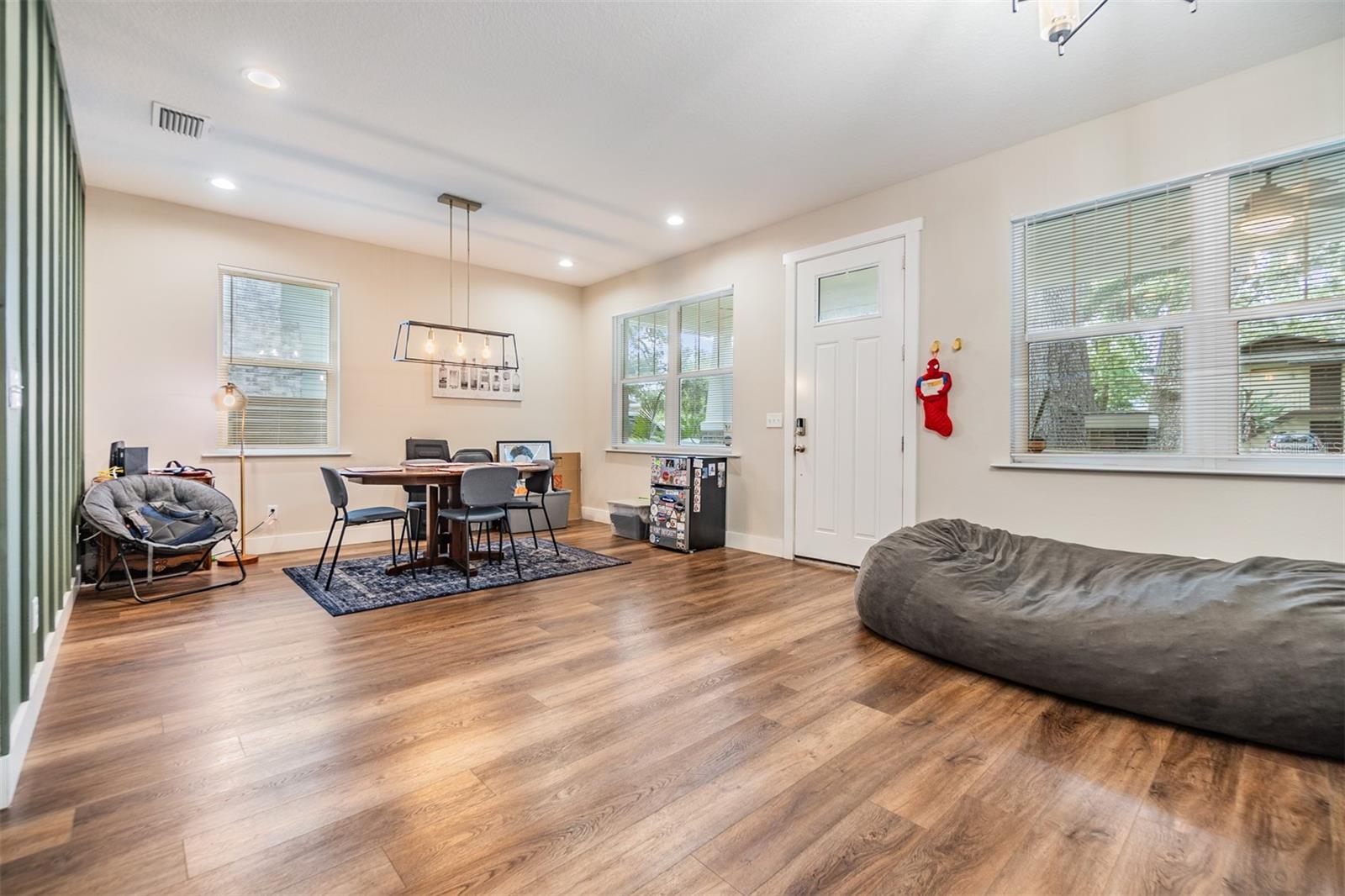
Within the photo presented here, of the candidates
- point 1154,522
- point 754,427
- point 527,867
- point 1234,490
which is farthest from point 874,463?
point 527,867

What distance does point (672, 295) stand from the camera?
237 inches

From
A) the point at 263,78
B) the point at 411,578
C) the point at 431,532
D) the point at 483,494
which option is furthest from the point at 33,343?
the point at 431,532

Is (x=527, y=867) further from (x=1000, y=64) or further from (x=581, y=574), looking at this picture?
(x=1000, y=64)

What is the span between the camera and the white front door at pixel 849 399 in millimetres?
4223

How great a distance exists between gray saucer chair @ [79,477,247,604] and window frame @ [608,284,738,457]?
3672 mm

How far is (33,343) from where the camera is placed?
2.12m

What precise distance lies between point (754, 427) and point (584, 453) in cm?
263

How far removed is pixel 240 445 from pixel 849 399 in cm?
507

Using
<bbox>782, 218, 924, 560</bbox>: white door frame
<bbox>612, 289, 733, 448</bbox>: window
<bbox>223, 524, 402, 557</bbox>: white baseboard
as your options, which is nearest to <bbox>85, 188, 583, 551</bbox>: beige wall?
<bbox>223, 524, 402, 557</bbox>: white baseboard

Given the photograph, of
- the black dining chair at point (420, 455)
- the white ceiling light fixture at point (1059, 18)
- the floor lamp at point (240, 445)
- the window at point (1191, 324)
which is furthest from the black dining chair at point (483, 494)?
the white ceiling light fixture at point (1059, 18)

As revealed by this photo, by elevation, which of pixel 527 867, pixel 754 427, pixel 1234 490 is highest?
pixel 754 427

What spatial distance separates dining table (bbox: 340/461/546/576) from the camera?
3.75m

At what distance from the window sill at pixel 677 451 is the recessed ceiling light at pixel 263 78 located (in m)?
3.88

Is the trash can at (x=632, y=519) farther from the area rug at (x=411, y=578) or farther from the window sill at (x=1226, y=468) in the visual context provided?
the window sill at (x=1226, y=468)
